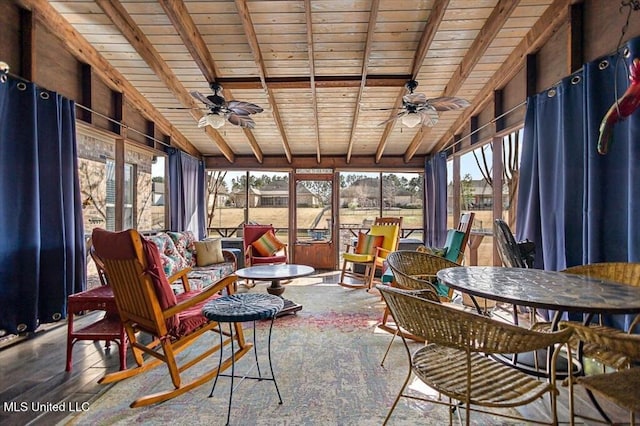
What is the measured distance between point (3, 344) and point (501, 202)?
5326 mm

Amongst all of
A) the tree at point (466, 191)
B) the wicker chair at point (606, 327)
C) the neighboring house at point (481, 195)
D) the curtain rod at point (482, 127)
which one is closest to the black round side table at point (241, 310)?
the wicker chair at point (606, 327)

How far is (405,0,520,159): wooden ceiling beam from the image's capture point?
2896 mm

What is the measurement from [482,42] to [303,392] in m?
3.54

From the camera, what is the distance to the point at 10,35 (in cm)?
279

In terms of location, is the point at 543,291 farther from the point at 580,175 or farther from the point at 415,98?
the point at 415,98

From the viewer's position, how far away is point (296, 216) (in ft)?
23.1

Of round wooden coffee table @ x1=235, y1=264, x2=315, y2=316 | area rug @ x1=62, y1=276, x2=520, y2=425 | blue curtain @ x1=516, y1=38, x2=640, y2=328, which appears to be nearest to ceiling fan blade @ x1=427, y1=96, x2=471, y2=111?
blue curtain @ x1=516, y1=38, x2=640, y2=328

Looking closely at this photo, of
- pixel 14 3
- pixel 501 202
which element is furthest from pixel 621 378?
pixel 14 3

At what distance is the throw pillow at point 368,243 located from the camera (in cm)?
508

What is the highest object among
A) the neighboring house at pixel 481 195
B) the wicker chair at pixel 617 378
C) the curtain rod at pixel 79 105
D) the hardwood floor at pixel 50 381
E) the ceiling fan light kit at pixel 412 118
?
the curtain rod at pixel 79 105

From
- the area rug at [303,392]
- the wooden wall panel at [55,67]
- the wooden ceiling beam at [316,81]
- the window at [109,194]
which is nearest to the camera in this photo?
the area rug at [303,392]

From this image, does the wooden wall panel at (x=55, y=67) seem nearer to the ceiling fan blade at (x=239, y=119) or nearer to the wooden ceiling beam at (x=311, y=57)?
the ceiling fan blade at (x=239, y=119)

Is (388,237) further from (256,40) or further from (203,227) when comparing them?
(203,227)

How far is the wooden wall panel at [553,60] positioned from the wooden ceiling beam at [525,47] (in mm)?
64
